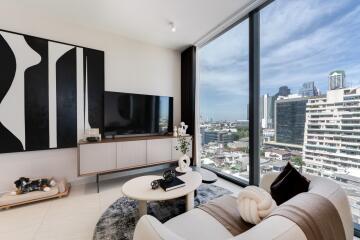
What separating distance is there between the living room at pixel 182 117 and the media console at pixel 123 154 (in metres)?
0.02

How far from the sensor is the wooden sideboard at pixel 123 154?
8.41ft

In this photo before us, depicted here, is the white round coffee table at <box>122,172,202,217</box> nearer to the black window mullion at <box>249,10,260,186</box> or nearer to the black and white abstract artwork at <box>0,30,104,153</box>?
the black window mullion at <box>249,10,260,186</box>

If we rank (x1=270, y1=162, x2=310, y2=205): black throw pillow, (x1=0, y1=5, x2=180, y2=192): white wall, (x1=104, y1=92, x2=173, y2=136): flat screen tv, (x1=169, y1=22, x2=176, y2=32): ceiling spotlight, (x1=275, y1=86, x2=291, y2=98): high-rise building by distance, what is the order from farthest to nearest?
1. (x1=104, y1=92, x2=173, y2=136): flat screen tv
2. (x1=169, y1=22, x2=176, y2=32): ceiling spotlight
3. (x1=0, y1=5, x2=180, y2=192): white wall
4. (x1=275, y1=86, x2=291, y2=98): high-rise building
5. (x1=270, y1=162, x2=310, y2=205): black throw pillow

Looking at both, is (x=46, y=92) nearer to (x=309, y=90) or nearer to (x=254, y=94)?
(x=254, y=94)

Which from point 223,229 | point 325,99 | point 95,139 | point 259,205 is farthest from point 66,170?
point 325,99

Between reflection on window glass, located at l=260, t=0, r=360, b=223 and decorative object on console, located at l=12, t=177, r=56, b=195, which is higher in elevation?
reflection on window glass, located at l=260, t=0, r=360, b=223

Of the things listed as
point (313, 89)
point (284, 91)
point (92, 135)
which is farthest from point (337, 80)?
point (92, 135)

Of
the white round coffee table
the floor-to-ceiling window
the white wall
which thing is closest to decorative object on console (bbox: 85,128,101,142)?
the white wall

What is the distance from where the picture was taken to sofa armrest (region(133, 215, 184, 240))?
Result: 0.69 meters

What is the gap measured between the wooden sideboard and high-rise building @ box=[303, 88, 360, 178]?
2.15 metres

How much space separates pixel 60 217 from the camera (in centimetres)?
194

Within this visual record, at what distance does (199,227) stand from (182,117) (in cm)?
292

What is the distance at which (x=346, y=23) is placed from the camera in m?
1.72

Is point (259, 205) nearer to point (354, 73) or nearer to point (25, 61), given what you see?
point (354, 73)
